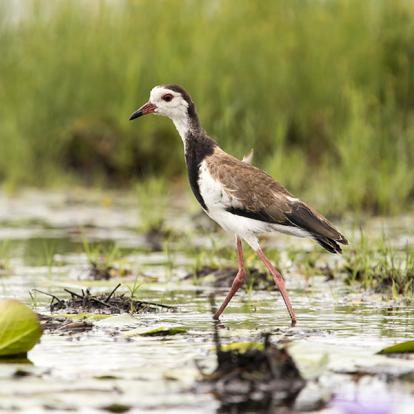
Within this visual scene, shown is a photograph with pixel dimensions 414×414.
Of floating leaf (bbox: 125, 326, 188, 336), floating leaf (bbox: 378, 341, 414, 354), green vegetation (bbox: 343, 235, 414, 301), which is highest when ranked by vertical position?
green vegetation (bbox: 343, 235, 414, 301)

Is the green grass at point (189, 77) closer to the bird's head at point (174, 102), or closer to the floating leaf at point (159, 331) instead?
the bird's head at point (174, 102)

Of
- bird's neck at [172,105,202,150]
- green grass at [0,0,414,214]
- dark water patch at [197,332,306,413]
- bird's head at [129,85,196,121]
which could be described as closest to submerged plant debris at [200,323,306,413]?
dark water patch at [197,332,306,413]

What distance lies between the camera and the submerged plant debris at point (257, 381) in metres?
4.79

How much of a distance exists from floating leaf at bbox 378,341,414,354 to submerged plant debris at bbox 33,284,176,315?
80.2 inches

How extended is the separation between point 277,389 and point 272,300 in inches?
121

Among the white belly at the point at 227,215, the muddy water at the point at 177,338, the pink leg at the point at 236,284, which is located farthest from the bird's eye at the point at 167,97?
the muddy water at the point at 177,338

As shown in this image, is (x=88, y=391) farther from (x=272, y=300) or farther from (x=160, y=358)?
(x=272, y=300)

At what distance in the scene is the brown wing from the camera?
719 cm

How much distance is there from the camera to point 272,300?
806 centimetres

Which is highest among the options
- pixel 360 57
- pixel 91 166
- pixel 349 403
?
pixel 360 57

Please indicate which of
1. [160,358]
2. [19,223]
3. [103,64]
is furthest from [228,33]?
[160,358]

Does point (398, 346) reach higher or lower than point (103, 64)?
lower

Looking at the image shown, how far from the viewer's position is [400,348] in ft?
18.3

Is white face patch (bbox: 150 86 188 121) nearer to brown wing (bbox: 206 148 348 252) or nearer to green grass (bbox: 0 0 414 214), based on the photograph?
brown wing (bbox: 206 148 348 252)
